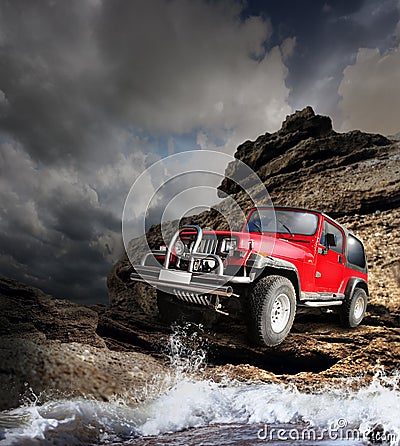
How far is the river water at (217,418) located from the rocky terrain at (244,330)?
0.76 ft

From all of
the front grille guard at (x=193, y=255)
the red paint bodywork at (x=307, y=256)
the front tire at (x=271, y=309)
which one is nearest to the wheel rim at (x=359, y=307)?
the red paint bodywork at (x=307, y=256)

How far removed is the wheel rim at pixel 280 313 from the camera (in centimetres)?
337

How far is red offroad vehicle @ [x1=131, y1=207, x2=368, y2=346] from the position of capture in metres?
3.24

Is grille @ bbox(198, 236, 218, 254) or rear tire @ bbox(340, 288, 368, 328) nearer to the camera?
grille @ bbox(198, 236, 218, 254)

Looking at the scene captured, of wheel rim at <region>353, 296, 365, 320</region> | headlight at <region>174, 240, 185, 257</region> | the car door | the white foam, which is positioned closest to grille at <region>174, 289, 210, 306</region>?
headlight at <region>174, 240, 185, 257</region>

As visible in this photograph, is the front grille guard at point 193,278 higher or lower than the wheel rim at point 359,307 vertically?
higher

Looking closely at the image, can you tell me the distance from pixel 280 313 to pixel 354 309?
193 cm

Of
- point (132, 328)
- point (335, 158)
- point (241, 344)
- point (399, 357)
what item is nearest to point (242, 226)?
point (241, 344)

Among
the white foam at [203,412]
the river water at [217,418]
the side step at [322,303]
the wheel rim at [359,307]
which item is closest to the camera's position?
the river water at [217,418]

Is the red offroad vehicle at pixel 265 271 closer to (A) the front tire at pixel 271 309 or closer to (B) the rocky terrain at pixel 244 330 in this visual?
(A) the front tire at pixel 271 309

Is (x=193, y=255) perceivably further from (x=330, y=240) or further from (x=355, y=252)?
(x=355, y=252)

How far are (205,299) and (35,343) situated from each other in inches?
77.7

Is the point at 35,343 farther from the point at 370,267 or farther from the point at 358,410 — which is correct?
the point at 370,267

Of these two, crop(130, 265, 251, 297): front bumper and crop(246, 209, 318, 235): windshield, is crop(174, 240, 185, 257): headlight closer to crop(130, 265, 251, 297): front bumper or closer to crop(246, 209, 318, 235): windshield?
crop(130, 265, 251, 297): front bumper
